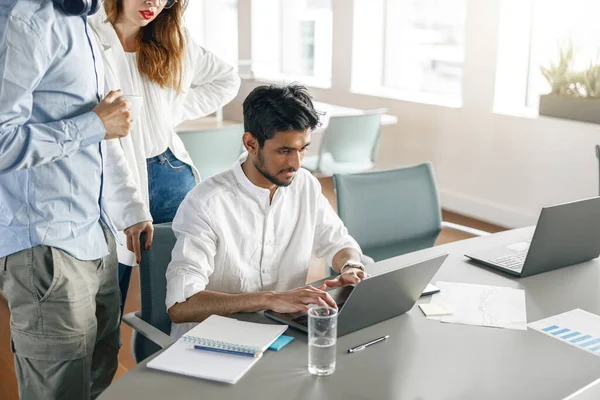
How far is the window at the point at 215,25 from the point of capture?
8.07 meters

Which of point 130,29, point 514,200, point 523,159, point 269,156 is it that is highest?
point 130,29

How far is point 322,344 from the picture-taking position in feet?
4.30

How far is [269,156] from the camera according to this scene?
1771 millimetres

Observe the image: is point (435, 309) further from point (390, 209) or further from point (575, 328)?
point (390, 209)

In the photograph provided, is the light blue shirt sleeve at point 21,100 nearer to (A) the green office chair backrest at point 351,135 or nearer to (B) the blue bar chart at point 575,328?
(B) the blue bar chart at point 575,328

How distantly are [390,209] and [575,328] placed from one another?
0.97 metres

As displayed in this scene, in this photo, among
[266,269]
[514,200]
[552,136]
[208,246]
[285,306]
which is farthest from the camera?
[514,200]

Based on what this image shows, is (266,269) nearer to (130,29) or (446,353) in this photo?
(446,353)

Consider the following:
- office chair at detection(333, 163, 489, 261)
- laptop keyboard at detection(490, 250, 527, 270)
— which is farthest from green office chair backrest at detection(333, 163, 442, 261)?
laptop keyboard at detection(490, 250, 527, 270)

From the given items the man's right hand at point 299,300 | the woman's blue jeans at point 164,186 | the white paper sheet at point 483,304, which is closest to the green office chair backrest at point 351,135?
the woman's blue jeans at point 164,186

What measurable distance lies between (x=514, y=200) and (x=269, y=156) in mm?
3430

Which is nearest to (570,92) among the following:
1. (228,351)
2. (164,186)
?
(164,186)

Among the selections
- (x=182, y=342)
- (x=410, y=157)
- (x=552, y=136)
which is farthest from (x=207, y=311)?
(x=410, y=157)

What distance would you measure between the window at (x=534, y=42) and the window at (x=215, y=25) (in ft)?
12.9
